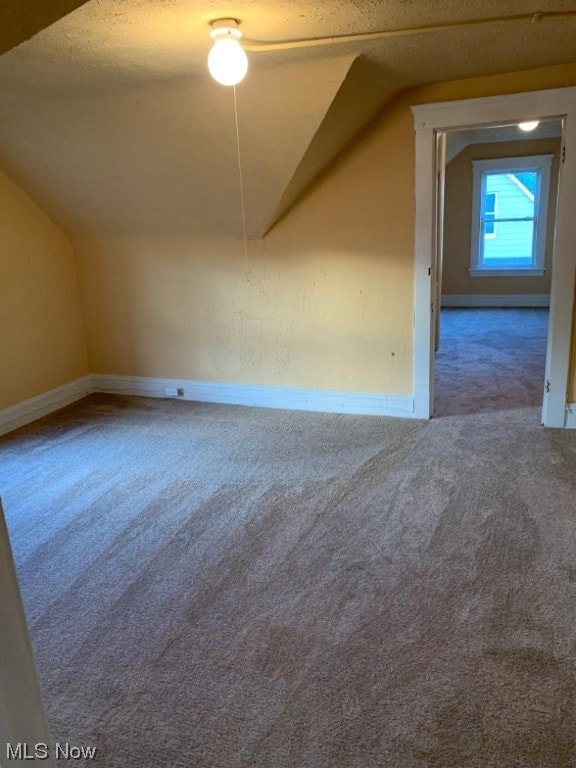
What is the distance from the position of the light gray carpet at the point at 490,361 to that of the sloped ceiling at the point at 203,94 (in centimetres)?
196

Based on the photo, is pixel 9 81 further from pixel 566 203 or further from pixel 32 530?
pixel 566 203

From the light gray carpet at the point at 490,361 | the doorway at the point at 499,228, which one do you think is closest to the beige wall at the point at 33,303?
the light gray carpet at the point at 490,361

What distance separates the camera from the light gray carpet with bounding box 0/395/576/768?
148cm

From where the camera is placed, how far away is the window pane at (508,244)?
26.5 ft

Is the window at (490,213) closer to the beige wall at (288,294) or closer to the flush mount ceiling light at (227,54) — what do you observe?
the beige wall at (288,294)

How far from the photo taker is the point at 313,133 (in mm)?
3002

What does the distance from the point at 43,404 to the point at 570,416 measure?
373 centimetres

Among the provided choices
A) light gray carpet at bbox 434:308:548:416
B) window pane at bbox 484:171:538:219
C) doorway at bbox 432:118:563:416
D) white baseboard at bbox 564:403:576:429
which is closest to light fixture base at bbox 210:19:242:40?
light gray carpet at bbox 434:308:548:416

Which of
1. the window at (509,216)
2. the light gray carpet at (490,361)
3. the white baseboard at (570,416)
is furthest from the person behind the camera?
the window at (509,216)

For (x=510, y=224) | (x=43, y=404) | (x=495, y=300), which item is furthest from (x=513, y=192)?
→ (x=43, y=404)

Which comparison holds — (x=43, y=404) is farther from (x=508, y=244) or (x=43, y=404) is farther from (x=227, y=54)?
(x=508, y=244)

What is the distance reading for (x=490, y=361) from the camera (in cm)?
519

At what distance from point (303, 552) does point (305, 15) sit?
7.03ft

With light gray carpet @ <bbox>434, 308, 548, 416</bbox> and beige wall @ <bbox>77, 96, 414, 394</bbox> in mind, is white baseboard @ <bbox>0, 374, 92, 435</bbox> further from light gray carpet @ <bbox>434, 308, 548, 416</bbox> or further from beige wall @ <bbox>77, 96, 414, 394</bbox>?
light gray carpet @ <bbox>434, 308, 548, 416</bbox>
